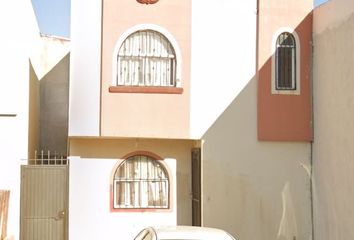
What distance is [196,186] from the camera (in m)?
14.3

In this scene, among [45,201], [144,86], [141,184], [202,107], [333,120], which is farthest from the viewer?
[141,184]

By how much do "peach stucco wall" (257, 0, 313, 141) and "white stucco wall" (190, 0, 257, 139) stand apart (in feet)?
0.82

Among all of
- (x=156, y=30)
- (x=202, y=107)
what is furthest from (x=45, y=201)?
(x=156, y=30)

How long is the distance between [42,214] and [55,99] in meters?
6.51

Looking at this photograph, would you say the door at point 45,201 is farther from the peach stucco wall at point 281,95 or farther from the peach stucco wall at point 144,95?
the peach stucco wall at point 281,95

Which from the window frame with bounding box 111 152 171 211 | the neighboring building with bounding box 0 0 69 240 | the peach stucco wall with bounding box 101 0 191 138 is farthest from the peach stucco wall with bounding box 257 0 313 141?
the neighboring building with bounding box 0 0 69 240

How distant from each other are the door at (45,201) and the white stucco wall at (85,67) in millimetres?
1253

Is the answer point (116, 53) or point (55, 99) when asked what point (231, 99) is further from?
point (55, 99)

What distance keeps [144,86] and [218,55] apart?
1822 mm

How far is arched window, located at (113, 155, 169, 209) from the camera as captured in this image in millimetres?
14133

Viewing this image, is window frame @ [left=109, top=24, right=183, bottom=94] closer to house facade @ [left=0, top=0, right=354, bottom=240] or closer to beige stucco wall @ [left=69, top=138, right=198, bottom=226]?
house facade @ [left=0, top=0, right=354, bottom=240]

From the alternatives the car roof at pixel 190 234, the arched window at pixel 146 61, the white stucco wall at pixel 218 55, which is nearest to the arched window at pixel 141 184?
the white stucco wall at pixel 218 55

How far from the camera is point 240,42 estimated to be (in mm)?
13836

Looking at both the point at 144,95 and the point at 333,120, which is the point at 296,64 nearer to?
the point at 333,120
